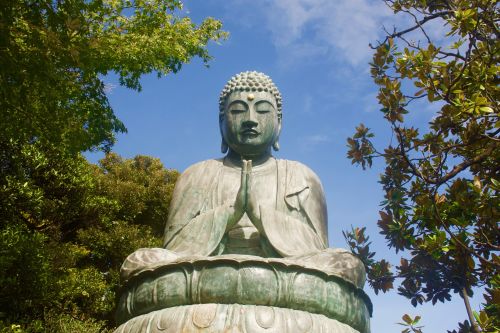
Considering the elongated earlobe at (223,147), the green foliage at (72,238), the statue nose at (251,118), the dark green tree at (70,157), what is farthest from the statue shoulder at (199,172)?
the green foliage at (72,238)

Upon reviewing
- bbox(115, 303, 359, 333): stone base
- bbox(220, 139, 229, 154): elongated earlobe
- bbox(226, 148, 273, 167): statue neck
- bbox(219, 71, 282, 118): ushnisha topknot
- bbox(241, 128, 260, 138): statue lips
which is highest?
bbox(219, 71, 282, 118): ushnisha topknot

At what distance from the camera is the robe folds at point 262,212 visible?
4.74 metres

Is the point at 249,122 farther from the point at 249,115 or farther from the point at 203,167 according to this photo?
the point at 203,167

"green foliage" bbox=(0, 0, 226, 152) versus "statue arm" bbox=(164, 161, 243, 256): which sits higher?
"green foliage" bbox=(0, 0, 226, 152)

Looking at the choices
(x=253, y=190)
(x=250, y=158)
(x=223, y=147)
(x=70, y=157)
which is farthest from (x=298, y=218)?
(x=70, y=157)

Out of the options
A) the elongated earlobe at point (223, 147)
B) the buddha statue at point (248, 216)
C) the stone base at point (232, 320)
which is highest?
the elongated earlobe at point (223, 147)

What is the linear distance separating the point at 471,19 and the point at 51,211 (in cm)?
773

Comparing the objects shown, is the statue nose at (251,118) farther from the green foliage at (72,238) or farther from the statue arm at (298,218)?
the green foliage at (72,238)

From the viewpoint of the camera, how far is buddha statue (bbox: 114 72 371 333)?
157 inches

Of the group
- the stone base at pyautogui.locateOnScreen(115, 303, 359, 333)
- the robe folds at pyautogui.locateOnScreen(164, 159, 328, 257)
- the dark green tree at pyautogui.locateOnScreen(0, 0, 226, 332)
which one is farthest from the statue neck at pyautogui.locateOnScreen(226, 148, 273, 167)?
the stone base at pyautogui.locateOnScreen(115, 303, 359, 333)

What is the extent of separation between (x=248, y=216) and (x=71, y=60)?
2626 mm

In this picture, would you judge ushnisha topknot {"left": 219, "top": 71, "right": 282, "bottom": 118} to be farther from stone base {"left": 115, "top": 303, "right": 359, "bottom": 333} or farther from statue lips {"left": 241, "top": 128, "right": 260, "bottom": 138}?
stone base {"left": 115, "top": 303, "right": 359, "bottom": 333}

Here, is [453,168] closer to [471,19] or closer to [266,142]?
[471,19]

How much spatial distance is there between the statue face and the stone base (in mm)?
2163
